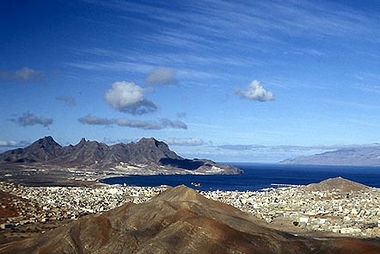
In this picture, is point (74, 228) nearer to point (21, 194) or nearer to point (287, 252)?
point (287, 252)

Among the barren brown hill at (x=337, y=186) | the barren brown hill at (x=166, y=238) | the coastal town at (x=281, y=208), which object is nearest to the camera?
the barren brown hill at (x=166, y=238)

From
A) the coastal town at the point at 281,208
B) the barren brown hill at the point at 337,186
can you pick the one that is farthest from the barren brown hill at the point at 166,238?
the barren brown hill at the point at 337,186

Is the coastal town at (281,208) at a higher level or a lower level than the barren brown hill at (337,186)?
lower

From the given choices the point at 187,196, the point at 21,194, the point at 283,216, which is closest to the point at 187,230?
the point at 187,196

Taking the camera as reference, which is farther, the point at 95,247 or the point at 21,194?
the point at 21,194

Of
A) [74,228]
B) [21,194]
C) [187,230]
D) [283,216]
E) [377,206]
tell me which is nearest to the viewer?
[187,230]

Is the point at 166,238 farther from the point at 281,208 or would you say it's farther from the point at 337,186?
the point at 337,186

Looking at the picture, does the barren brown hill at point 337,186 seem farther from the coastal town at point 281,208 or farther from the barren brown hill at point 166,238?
the barren brown hill at point 166,238
